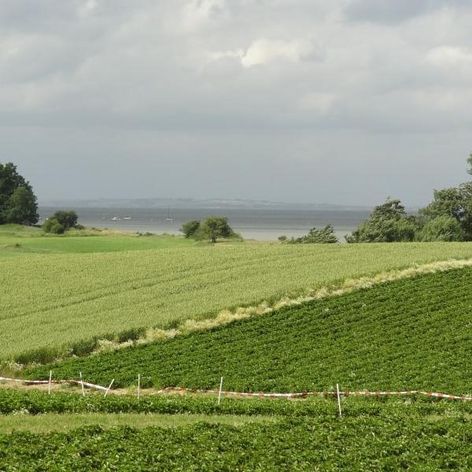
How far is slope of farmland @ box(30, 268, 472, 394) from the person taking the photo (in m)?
27.9

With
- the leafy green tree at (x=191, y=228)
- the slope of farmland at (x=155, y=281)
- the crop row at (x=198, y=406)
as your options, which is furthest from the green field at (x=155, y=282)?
the leafy green tree at (x=191, y=228)

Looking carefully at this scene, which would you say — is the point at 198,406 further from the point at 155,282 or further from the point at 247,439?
the point at 155,282

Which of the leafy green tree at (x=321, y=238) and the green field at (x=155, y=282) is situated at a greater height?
the leafy green tree at (x=321, y=238)

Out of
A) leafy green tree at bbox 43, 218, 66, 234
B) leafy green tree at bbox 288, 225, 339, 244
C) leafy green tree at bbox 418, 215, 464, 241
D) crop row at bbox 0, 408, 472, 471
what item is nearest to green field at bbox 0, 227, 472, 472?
crop row at bbox 0, 408, 472, 471

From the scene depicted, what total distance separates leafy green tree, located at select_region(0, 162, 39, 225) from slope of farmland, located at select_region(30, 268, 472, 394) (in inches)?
4159

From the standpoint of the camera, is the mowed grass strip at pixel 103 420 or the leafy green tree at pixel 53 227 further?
the leafy green tree at pixel 53 227

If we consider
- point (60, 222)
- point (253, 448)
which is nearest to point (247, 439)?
point (253, 448)

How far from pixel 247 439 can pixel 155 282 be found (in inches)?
1143

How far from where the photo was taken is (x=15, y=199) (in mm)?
135625

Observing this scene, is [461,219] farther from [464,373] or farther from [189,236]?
[464,373]

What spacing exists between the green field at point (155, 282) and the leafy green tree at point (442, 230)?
23.5m

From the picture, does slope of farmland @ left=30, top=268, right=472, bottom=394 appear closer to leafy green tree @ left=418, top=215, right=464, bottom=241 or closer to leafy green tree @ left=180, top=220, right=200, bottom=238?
leafy green tree @ left=418, top=215, right=464, bottom=241

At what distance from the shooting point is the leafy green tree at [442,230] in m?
80.3

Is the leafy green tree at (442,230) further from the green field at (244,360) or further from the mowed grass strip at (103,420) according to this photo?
the mowed grass strip at (103,420)
